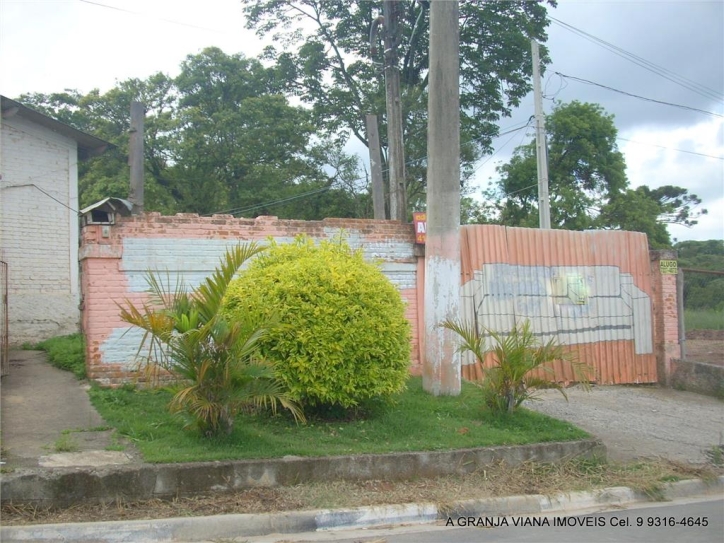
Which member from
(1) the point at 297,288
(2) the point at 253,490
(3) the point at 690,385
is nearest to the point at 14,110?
(1) the point at 297,288

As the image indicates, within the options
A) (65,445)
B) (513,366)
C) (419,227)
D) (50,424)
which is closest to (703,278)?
(419,227)

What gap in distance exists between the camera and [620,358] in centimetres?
1188

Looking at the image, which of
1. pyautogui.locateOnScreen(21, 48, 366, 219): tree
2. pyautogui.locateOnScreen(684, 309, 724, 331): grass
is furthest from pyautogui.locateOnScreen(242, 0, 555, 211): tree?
pyautogui.locateOnScreen(684, 309, 724, 331): grass

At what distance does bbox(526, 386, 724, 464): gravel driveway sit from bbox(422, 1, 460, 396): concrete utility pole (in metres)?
1.73

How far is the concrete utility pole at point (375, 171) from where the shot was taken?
1494 cm

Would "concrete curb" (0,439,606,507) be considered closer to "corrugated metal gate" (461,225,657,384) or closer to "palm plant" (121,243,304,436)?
"palm plant" (121,243,304,436)

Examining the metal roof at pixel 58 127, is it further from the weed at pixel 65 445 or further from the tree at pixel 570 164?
the tree at pixel 570 164

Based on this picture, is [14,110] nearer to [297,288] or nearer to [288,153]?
[297,288]

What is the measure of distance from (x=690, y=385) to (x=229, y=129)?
17.3m

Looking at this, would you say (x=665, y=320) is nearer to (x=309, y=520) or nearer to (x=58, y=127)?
(x=309, y=520)

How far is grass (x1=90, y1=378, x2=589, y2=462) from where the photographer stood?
241 inches

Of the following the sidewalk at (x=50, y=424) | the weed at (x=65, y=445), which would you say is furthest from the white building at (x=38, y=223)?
the weed at (x=65, y=445)

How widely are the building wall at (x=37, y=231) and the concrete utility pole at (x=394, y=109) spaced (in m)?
6.32

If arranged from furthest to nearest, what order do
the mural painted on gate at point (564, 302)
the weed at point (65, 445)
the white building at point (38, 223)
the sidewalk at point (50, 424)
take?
the white building at point (38, 223) → the mural painted on gate at point (564, 302) → the weed at point (65, 445) → the sidewalk at point (50, 424)
